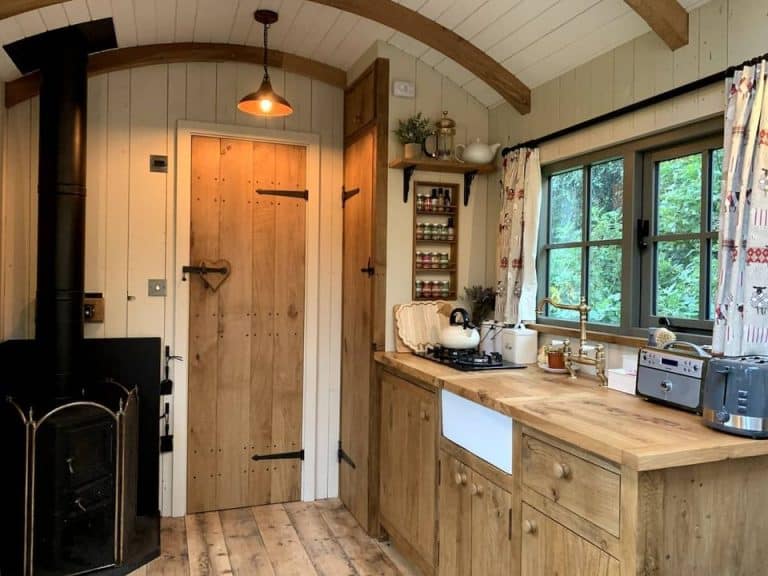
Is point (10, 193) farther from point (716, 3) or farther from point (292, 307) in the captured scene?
point (716, 3)

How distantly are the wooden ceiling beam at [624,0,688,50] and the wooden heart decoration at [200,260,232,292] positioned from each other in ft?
7.87

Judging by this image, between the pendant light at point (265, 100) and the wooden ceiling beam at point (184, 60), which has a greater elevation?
the wooden ceiling beam at point (184, 60)

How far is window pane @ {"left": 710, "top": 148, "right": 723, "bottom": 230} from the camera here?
7.06 feet

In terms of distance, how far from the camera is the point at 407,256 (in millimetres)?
3158

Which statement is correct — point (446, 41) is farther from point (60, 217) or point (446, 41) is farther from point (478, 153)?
point (60, 217)

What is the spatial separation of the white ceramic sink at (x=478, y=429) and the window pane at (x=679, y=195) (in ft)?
3.45

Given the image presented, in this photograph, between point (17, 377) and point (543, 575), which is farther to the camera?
point (17, 377)

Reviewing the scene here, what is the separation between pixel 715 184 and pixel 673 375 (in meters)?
0.78

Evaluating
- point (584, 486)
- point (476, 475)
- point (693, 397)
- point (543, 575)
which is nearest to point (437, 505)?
point (476, 475)

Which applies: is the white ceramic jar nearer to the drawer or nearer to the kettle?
the kettle

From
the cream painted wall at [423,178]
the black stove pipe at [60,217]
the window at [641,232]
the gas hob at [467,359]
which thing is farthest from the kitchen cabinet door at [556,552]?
the black stove pipe at [60,217]

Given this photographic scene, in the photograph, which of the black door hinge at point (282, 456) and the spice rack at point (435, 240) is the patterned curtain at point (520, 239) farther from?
the black door hinge at point (282, 456)

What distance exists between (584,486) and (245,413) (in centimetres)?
235

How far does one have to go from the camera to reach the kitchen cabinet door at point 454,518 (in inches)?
87.0
